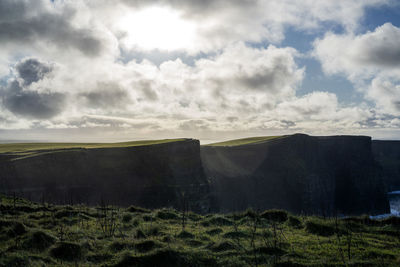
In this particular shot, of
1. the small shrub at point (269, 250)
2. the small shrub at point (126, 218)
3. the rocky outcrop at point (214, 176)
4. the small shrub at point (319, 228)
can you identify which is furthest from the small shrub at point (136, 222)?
the rocky outcrop at point (214, 176)

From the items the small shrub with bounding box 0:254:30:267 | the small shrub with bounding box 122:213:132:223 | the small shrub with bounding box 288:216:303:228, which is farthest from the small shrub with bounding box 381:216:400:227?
the small shrub with bounding box 0:254:30:267

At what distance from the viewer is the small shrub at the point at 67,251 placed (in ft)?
41.1

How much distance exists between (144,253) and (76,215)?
1293cm

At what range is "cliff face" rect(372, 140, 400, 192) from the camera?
576 ft

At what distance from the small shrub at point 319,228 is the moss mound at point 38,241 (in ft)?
53.0

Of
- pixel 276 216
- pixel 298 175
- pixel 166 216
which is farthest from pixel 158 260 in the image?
pixel 298 175

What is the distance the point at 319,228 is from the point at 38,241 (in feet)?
56.8

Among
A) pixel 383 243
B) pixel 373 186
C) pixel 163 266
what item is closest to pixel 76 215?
pixel 163 266

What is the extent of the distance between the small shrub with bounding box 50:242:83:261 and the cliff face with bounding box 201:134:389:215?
8139cm

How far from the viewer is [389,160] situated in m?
180

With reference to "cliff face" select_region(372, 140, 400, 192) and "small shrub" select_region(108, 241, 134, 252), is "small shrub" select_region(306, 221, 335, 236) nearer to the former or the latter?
"small shrub" select_region(108, 241, 134, 252)

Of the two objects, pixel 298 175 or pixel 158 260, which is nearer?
pixel 158 260

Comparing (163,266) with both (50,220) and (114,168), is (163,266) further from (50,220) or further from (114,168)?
(114,168)

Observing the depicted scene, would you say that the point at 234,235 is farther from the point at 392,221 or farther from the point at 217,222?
the point at 392,221
